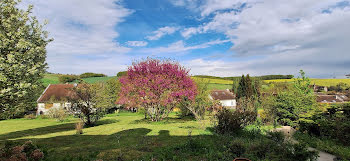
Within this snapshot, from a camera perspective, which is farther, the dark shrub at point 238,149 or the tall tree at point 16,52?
the tall tree at point 16,52

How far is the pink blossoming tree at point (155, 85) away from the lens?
14953 mm

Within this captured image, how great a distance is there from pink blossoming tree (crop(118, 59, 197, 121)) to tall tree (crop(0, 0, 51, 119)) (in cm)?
729

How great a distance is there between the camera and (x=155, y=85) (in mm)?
14867

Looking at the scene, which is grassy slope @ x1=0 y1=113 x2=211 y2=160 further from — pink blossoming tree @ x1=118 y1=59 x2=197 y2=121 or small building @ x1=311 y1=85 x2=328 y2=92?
small building @ x1=311 y1=85 x2=328 y2=92

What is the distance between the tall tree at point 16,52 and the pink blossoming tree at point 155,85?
7.29 metres

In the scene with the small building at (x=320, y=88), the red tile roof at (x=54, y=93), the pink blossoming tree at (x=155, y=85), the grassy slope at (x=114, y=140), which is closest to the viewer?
the grassy slope at (x=114, y=140)

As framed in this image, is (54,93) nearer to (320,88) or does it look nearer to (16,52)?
(16,52)

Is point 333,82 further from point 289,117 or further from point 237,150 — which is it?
point 237,150

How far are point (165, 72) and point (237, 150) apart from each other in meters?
10.7

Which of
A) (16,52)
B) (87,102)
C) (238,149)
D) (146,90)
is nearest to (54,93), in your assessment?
(87,102)

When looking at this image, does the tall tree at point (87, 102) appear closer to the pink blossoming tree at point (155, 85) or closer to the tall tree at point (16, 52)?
the pink blossoming tree at point (155, 85)

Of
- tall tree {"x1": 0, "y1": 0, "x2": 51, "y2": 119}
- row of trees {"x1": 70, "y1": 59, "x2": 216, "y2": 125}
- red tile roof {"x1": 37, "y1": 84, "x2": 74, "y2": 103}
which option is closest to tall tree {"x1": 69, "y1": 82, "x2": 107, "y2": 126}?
row of trees {"x1": 70, "y1": 59, "x2": 216, "y2": 125}

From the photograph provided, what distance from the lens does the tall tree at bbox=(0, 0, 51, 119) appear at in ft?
24.9

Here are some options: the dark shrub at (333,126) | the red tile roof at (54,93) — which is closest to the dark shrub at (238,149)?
the dark shrub at (333,126)
